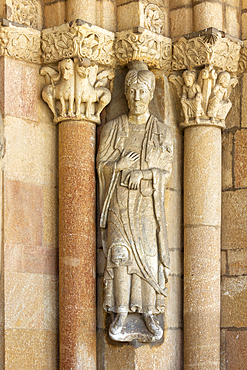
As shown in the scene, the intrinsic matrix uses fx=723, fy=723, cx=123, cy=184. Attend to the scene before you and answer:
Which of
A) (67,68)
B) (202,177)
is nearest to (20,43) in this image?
(67,68)

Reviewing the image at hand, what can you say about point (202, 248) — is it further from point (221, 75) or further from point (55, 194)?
point (221, 75)

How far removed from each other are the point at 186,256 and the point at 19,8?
2.38 metres

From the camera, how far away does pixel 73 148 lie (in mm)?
5660

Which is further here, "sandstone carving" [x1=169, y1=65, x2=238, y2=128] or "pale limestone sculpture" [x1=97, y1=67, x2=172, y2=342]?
"sandstone carving" [x1=169, y1=65, x2=238, y2=128]

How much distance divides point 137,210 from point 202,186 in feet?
2.00

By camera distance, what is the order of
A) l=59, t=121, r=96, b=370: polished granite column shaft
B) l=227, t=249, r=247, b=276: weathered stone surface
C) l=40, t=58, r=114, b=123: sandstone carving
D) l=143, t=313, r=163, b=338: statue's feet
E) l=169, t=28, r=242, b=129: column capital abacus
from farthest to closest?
1. l=227, t=249, r=247, b=276: weathered stone surface
2. l=169, t=28, r=242, b=129: column capital abacus
3. l=40, t=58, r=114, b=123: sandstone carving
4. l=59, t=121, r=96, b=370: polished granite column shaft
5. l=143, t=313, r=163, b=338: statue's feet

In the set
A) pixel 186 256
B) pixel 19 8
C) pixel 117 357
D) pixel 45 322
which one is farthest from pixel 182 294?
pixel 19 8

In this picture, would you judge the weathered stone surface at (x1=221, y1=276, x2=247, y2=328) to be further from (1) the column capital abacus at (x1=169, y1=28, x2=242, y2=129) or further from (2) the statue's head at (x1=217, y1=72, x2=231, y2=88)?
(2) the statue's head at (x1=217, y1=72, x2=231, y2=88)

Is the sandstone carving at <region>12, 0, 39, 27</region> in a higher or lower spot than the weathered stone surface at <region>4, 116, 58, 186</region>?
higher

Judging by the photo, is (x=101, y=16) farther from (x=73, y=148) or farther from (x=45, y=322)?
(x=45, y=322)

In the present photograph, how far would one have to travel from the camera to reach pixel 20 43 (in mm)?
5684

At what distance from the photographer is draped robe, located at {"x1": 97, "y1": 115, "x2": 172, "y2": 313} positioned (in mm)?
5457

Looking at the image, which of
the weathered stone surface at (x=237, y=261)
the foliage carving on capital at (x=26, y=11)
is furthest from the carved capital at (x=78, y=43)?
the weathered stone surface at (x=237, y=261)

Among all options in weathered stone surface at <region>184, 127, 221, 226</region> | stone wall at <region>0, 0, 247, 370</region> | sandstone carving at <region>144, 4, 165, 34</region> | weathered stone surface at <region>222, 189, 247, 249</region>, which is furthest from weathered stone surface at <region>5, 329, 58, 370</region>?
sandstone carving at <region>144, 4, 165, 34</region>
